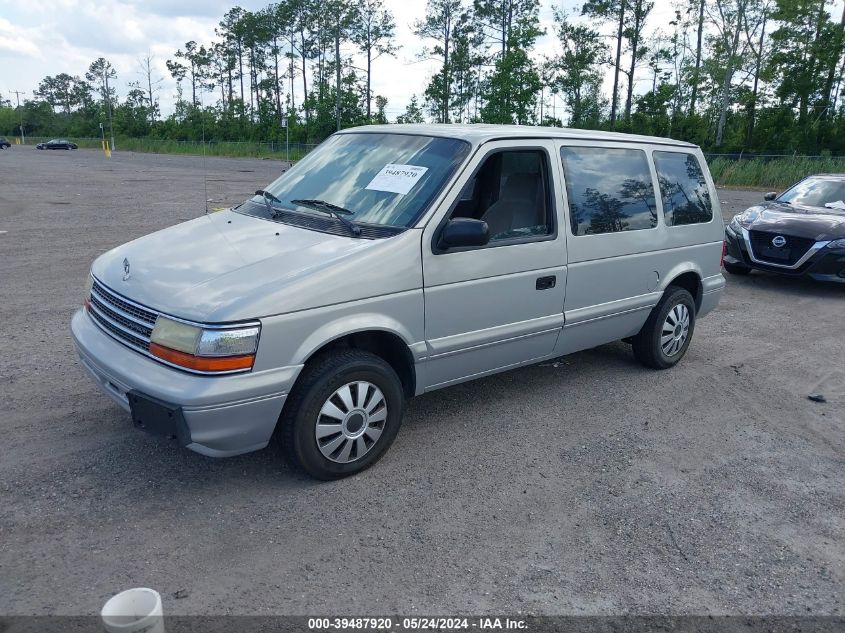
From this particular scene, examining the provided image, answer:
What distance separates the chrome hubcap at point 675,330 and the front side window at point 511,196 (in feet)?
6.18

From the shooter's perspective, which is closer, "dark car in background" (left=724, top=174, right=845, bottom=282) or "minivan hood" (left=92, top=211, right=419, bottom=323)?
"minivan hood" (left=92, top=211, right=419, bottom=323)

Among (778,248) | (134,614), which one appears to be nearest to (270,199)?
(134,614)

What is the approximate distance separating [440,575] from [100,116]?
10435cm

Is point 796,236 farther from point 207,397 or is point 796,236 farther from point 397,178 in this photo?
point 207,397

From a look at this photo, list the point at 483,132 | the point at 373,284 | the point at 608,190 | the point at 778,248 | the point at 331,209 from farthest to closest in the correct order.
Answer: the point at 778,248 → the point at 608,190 → the point at 483,132 → the point at 331,209 → the point at 373,284

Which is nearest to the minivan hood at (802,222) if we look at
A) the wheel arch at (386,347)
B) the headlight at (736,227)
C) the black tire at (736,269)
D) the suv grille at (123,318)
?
the headlight at (736,227)

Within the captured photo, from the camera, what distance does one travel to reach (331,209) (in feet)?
14.5

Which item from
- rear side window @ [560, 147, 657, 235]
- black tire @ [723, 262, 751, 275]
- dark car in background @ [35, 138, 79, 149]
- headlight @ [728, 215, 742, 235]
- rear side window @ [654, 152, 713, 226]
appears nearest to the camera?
rear side window @ [560, 147, 657, 235]

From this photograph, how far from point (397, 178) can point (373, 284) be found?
930 mm

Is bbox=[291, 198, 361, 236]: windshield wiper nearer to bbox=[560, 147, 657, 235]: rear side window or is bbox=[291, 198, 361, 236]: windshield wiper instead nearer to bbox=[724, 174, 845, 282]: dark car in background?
bbox=[560, 147, 657, 235]: rear side window

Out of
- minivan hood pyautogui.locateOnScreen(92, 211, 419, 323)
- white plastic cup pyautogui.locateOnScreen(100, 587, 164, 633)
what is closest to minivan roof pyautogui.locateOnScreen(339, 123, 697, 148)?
minivan hood pyautogui.locateOnScreen(92, 211, 419, 323)

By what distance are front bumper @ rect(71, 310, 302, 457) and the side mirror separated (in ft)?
3.90

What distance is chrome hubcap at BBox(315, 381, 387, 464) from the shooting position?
3838mm

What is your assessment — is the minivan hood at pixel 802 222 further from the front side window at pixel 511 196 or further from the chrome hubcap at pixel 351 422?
the chrome hubcap at pixel 351 422
